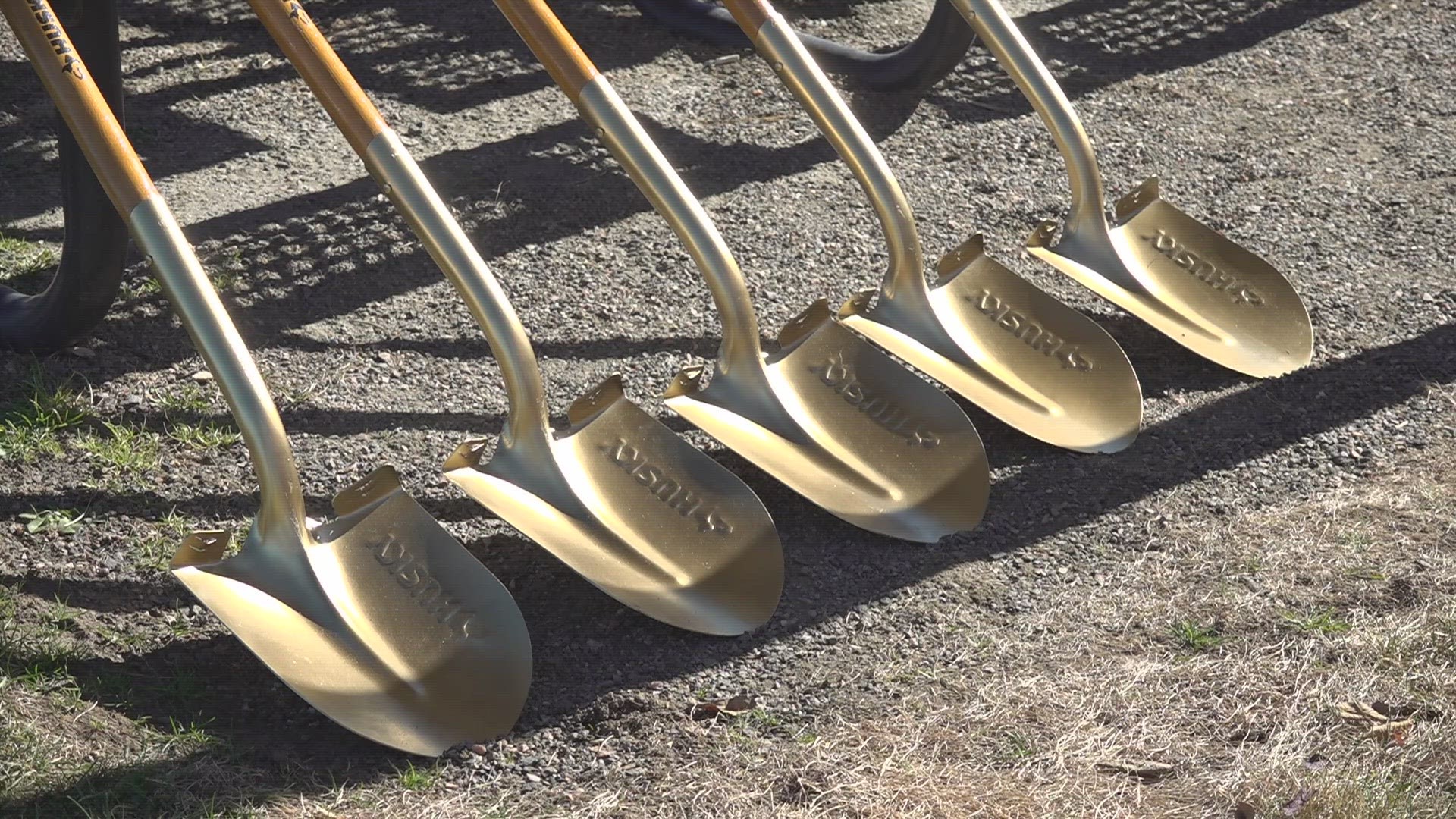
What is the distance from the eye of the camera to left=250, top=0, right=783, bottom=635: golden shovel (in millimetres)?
2412

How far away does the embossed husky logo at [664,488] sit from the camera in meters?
2.50

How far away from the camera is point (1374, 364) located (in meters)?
3.18

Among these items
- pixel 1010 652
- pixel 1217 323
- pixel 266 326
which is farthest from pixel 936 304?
pixel 266 326

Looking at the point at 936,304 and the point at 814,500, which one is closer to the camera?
the point at 814,500

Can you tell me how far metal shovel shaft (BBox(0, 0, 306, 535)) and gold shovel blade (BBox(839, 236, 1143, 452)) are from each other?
1.22 metres

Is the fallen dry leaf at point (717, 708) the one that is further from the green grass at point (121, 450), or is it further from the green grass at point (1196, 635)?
the green grass at point (121, 450)

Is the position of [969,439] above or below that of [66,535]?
above

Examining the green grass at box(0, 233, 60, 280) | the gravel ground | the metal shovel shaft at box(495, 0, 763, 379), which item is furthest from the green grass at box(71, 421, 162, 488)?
the metal shovel shaft at box(495, 0, 763, 379)

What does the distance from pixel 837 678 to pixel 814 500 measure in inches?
14.7

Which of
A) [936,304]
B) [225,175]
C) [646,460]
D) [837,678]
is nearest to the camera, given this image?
[837,678]

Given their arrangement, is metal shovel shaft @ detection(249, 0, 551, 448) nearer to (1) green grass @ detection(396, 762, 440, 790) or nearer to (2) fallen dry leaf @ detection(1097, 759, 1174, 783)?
(1) green grass @ detection(396, 762, 440, 790)

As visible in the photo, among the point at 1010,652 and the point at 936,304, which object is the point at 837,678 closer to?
the point at 1010,652

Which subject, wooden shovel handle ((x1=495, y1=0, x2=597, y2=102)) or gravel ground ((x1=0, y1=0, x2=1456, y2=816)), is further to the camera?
wooden shovel handle ((x1=495, y1=0, x2=597, y2=102))

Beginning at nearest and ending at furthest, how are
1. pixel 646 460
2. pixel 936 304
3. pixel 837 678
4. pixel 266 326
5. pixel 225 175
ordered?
pixel 837 678 → pixel 646 460 → pixel 936 304 → pixel 266 326 → pixel 225 175
